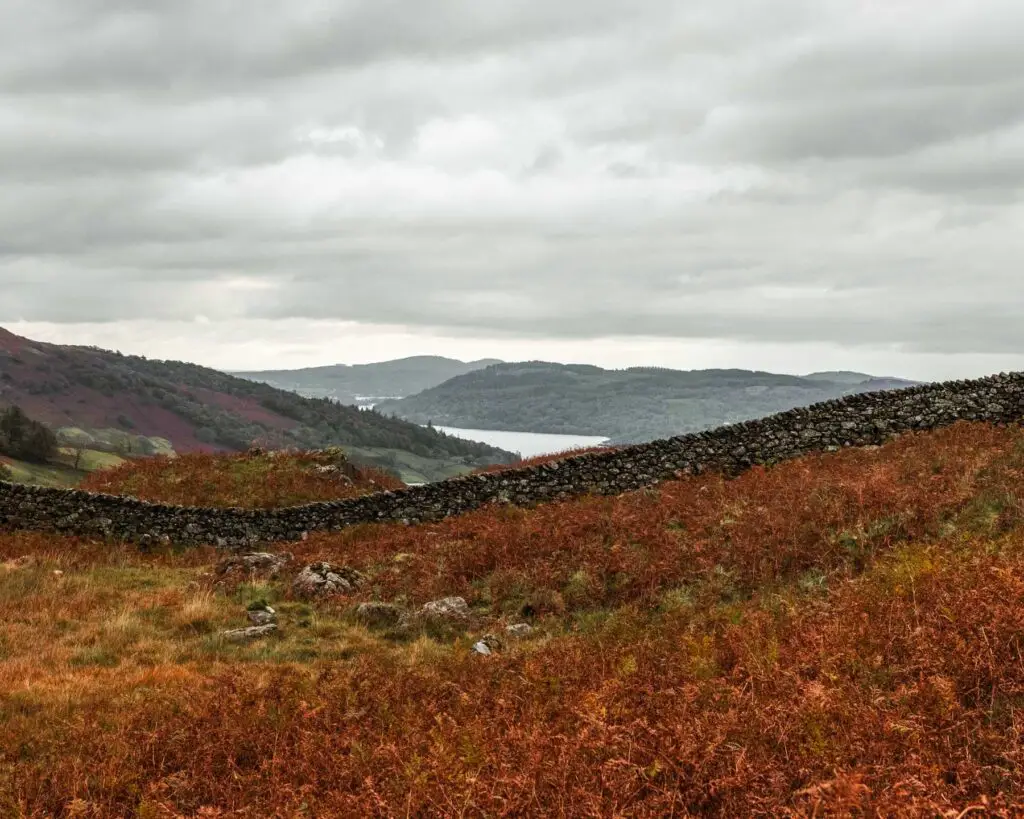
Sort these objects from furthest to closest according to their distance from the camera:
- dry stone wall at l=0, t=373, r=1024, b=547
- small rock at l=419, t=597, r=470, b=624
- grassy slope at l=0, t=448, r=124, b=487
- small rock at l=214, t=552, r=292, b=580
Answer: grassy slope at l=0, t=448, r=124, b=487 < dry stone wall at l=0, t=373, r=1024, b=547 < small rock at l=214, t=552, r=292, b=580 < small rock at l=419, t=597, r=470, b=624

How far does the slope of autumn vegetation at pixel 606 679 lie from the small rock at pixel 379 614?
842mm

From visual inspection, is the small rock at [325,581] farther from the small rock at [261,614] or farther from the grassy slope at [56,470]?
the grassy slope at [56,470]

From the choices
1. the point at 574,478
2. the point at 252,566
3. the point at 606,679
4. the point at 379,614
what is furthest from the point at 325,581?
the point at 574,478

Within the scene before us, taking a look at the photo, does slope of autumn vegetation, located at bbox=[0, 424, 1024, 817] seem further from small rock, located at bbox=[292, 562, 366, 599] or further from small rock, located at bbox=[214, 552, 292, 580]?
small rock, located at bbox=[214, 552, 292, 580]

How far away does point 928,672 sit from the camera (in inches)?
238

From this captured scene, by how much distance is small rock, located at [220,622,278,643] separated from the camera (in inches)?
481

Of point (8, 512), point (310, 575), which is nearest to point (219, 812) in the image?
point (310, 575)

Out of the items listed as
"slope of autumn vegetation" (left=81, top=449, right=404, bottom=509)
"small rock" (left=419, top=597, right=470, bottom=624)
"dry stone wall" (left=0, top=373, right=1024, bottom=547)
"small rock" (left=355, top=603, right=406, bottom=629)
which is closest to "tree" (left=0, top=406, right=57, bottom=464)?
"slope of autumn vegetation" (left=81, top=449, right=404, bottom=509)

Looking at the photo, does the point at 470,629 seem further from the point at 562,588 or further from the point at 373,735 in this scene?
the point at 373,735

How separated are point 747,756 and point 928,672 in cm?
211

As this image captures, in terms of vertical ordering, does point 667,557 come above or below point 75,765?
above

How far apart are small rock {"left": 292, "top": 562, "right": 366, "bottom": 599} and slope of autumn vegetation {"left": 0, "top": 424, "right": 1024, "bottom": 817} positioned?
0.51 meters

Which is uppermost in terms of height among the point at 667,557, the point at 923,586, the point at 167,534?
the point at 923,586

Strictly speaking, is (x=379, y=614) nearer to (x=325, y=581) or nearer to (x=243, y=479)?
(x=325, y=581)
